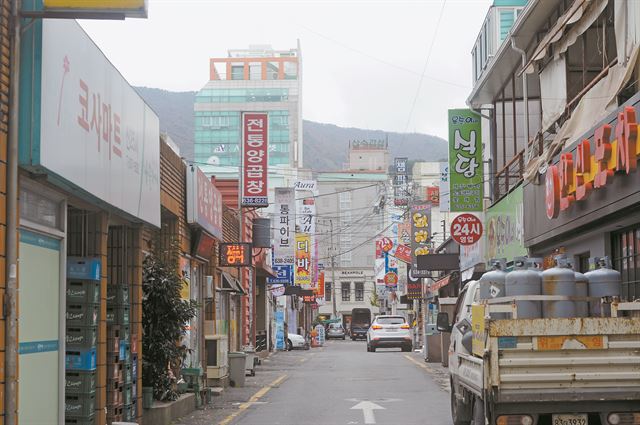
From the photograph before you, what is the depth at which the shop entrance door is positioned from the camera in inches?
333

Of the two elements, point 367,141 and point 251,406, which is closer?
point 251,406

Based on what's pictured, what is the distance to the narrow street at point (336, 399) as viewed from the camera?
14773 mm

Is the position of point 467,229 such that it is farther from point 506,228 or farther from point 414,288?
point 414,288

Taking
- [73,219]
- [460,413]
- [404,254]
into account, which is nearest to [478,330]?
[460,413]

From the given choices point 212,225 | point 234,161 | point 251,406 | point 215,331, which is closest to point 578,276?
point 251,406

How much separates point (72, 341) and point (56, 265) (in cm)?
177

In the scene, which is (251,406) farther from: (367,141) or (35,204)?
(367,141)

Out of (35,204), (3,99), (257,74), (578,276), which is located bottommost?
(578,276)

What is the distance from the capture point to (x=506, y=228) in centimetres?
2203

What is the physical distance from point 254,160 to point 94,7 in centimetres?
2135

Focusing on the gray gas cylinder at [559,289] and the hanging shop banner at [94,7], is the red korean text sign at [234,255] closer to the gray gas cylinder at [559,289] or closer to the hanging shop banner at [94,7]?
the gray gas cylinder at [559,289]

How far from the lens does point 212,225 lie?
20.7 m

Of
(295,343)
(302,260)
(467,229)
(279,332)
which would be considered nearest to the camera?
(467,229)

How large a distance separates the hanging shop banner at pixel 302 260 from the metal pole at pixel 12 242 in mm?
48835
